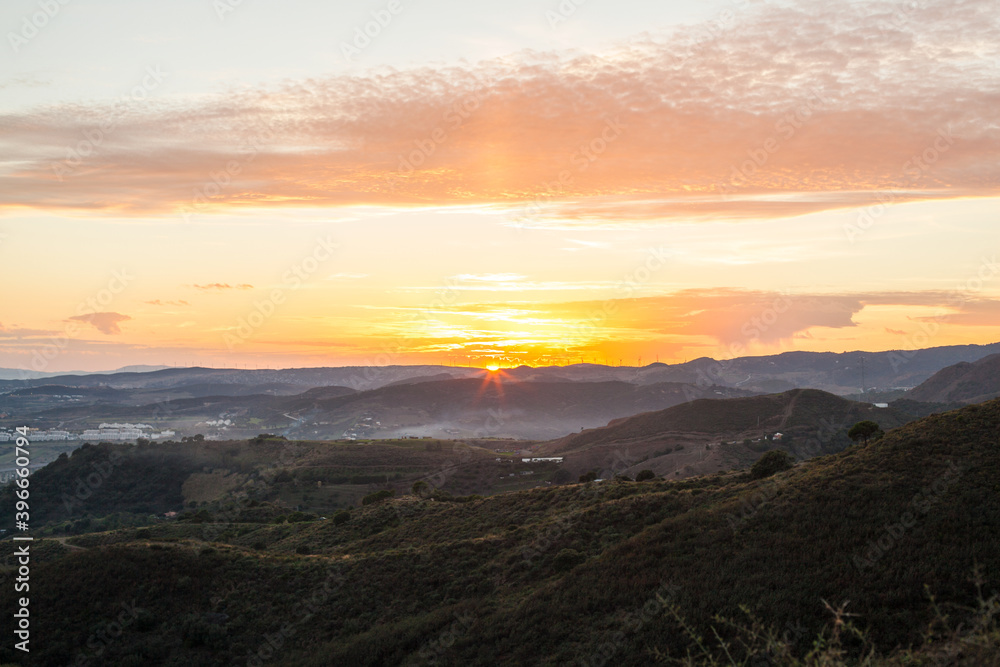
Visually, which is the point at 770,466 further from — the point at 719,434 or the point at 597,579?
the point at 719,434

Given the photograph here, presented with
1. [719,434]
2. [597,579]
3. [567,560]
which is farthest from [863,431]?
[719,434]

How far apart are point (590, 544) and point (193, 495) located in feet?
355

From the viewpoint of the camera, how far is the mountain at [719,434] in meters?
97.6

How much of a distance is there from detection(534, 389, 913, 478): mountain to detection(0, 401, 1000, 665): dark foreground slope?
5377 centimetres

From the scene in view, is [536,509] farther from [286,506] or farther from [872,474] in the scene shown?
[286,506]

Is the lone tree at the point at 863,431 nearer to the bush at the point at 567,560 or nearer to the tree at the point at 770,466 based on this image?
the tree at the point at 770,466

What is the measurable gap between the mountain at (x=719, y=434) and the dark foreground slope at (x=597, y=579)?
2117 inches

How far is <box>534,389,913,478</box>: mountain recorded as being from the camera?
97562 millimetres

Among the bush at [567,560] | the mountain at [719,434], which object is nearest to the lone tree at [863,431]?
the bush at [567,560]

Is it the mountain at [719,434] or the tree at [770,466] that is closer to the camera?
the tree at [770,466]

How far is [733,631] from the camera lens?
822 inches

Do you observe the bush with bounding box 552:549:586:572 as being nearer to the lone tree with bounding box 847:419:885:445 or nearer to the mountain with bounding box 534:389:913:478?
the lone tree with bounding box 847:419:885:445

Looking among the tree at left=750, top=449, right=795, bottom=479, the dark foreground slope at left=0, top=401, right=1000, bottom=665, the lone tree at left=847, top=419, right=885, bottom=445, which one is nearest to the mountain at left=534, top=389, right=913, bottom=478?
the lone tree at left=847, top=419, right=885, bottom=445

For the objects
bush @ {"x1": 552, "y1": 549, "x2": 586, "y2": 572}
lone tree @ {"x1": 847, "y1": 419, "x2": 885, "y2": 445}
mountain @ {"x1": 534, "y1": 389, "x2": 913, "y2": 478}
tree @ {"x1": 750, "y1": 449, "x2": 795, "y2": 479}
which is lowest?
mountain @ {"x1": 534, "y1": 389, "x2": 913, "y2": 478}
